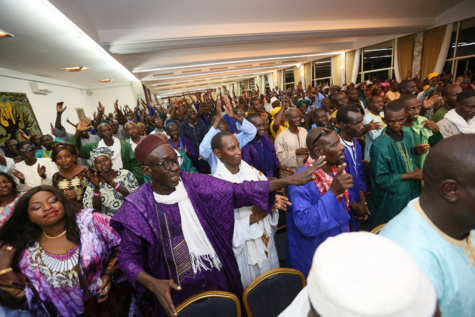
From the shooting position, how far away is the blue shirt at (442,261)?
85cm

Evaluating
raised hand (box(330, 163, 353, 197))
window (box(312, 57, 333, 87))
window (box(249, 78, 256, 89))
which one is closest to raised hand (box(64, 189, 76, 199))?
raised hand (box(330, 163, 353, 197))

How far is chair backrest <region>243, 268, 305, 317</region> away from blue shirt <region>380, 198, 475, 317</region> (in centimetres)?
83

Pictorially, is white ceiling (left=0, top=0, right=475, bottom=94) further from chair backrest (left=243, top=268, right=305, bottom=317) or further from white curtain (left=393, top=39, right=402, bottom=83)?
chair backrest (left=243, top=268, right=305, bottom=317)

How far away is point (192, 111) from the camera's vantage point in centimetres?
556

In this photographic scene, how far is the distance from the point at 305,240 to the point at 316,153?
725mm

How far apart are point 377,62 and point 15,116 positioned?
57.9 ft

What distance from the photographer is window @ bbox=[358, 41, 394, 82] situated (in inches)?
516

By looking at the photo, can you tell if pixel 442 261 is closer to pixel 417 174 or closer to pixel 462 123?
pixel 417 174

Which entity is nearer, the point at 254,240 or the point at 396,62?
the point at 254,240

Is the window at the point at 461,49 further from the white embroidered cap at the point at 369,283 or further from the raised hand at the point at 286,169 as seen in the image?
the white embroidered cap at the point at 369,283

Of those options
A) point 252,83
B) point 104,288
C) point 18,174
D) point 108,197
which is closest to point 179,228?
point 104,288

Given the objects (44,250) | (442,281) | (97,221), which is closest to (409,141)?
(442,281)

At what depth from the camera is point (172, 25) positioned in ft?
23.5

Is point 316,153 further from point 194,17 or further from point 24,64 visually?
point 24,64
